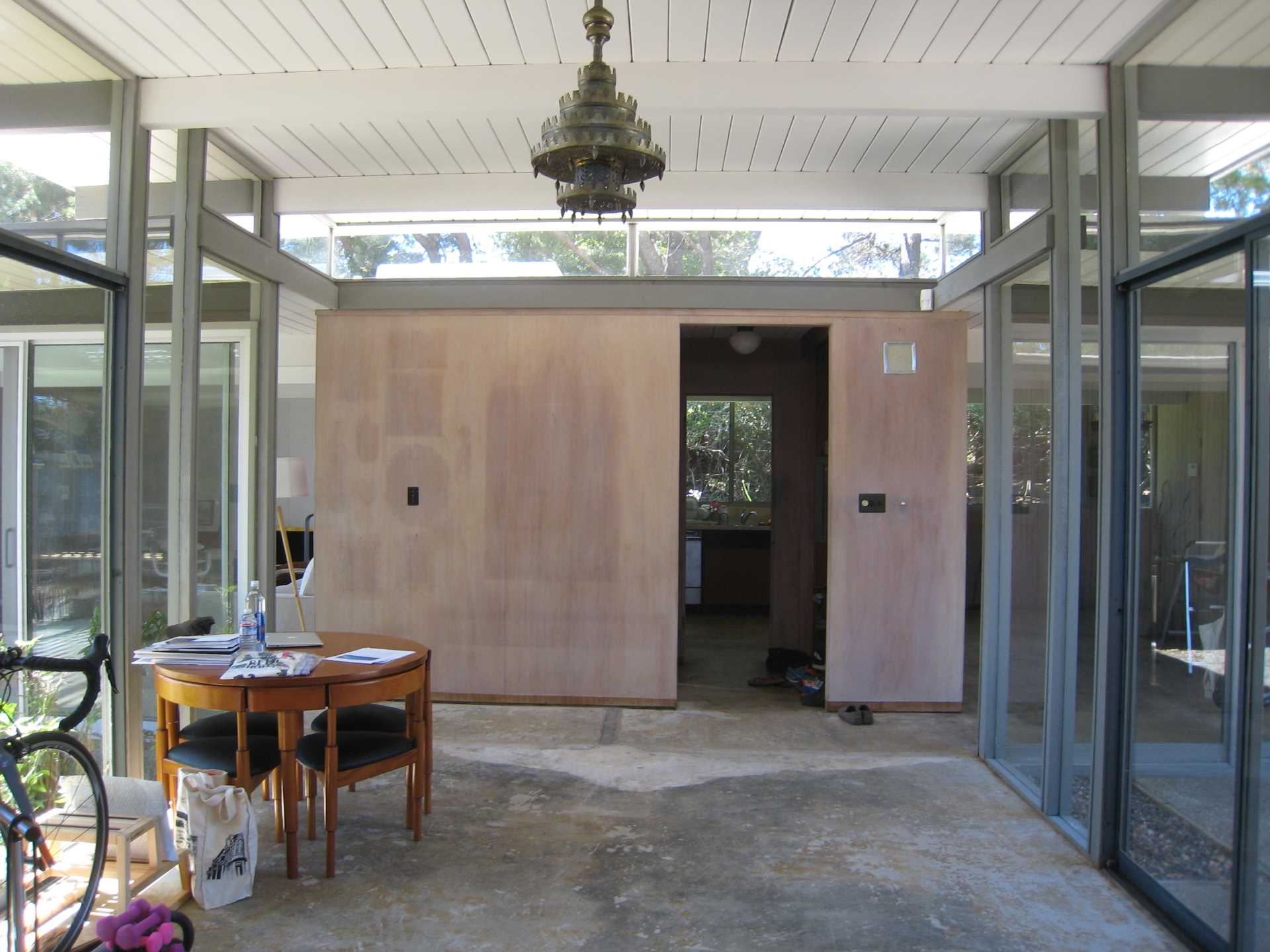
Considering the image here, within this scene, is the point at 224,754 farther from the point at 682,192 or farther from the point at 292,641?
the point at 682,192

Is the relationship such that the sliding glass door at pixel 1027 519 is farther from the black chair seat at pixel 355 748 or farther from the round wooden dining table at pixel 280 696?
the round wooden dining table at pixel 280 696

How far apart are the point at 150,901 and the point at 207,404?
2.38 meters

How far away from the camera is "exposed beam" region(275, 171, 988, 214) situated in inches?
197

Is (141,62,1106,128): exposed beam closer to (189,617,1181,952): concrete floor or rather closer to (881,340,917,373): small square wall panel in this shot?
(881,340,917,373): small square wall panel

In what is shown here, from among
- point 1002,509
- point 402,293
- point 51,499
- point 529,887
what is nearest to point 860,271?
point 1002,509

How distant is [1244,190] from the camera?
105 inches

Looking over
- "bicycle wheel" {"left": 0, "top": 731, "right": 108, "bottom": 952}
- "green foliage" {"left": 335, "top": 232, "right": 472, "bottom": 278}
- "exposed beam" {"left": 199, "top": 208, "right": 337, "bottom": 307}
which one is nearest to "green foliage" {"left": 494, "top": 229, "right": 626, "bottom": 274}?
"green foliage" {"left": 335, "top": 232, "right": 472, "bottom": 278}

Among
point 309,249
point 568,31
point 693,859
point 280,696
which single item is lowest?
point 693,859

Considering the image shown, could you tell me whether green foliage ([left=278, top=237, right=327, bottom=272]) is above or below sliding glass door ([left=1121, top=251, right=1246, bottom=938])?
above

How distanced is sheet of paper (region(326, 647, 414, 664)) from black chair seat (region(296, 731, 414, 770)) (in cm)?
30

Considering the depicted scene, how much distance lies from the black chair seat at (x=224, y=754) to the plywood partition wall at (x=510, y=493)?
2.24 m

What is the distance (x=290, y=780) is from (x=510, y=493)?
2.62 m

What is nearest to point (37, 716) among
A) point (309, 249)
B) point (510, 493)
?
point (510, 493)

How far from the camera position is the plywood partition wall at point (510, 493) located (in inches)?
217
